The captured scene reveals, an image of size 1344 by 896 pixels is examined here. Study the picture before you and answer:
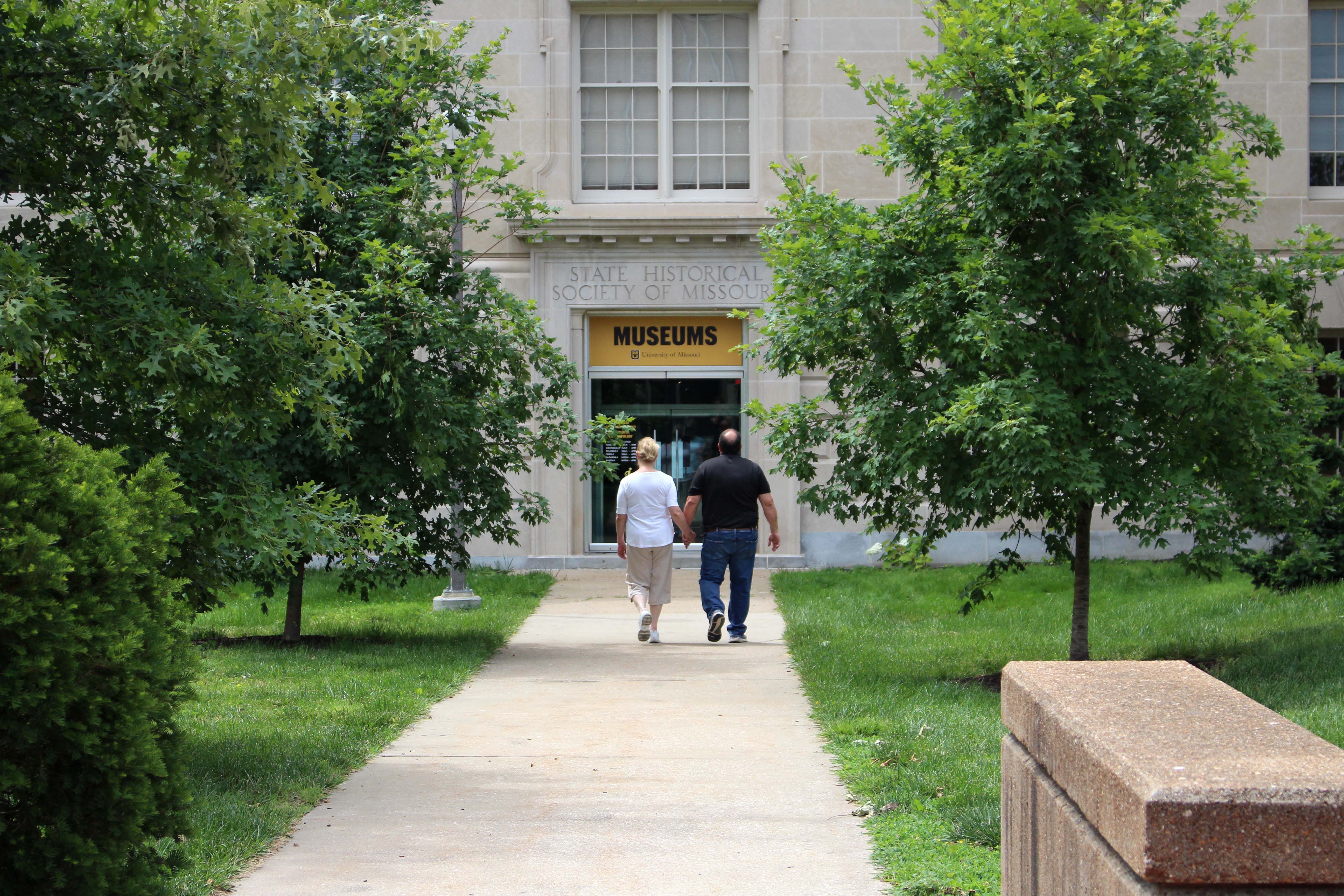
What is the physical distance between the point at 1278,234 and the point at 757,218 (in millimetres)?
7460

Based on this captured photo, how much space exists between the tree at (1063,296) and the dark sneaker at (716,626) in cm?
279

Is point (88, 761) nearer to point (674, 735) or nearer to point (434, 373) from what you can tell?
point (674, 735)

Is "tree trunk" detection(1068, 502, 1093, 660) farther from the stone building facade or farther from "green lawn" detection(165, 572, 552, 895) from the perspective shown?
the stone building facade

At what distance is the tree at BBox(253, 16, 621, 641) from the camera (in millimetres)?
11445

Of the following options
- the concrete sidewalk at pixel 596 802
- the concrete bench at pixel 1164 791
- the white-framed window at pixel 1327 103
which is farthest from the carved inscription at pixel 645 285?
the concrete bench at pixel 1164 791

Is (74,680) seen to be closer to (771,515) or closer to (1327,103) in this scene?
(771,515)

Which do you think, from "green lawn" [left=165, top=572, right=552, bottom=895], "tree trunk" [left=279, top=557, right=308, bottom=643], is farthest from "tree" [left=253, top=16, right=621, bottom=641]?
"green lawn" [left=165, top=572, right=552, bottom=895]

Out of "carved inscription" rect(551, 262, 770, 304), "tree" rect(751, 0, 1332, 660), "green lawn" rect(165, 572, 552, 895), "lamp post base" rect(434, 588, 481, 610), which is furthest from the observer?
"carved inscription" rect(551, 262, 770, 304)

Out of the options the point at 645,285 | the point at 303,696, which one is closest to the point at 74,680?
the point at 303,696

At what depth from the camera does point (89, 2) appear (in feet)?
21.4

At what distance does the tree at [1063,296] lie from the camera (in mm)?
9000

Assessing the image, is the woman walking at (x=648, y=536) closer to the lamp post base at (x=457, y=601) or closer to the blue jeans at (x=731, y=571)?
the blue jeans at (x=731, y=571)

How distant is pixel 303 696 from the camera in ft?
30.5

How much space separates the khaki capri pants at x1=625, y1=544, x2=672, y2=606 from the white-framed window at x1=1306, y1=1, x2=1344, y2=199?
41.2ft
